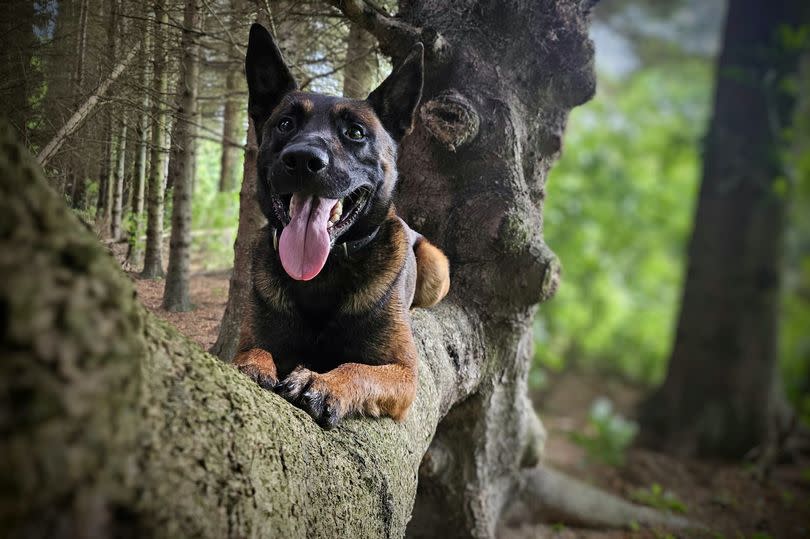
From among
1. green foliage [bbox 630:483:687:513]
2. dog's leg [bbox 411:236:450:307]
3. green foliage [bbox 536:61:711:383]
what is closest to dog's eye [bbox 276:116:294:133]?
dog's leg [bbox 411:236:450:307]

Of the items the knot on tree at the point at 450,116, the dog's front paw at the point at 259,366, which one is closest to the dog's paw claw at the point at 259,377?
the dog's front paw at the point at 259,366

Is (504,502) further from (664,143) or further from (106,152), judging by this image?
(664,143)

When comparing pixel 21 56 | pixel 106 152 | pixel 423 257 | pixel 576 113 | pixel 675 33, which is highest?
pixel 675 33

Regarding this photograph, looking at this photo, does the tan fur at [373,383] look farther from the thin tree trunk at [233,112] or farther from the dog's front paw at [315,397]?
the thin tree trunk at [233,112]

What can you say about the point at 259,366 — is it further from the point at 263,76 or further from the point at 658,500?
the point at 658,500

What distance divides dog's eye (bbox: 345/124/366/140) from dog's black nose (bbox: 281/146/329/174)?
0.29 meters

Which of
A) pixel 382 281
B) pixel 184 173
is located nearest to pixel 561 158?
pixel 382 281

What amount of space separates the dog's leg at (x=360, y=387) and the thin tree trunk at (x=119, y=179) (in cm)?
79

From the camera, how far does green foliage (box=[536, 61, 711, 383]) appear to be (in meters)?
9.02

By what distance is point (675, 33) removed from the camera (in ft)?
43.3

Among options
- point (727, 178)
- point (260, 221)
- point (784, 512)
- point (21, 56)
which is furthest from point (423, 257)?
point (727, 178)

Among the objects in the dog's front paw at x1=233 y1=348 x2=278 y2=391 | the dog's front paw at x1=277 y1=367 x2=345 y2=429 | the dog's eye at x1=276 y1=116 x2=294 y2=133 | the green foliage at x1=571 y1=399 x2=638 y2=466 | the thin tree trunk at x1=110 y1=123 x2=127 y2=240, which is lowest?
the green foliage at x1=571 y1=399 x2=638 y2=466

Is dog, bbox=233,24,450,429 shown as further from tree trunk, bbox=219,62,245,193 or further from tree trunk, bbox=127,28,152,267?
tree trunk, bbox=127,28,152,267

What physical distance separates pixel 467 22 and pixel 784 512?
18.0ft
